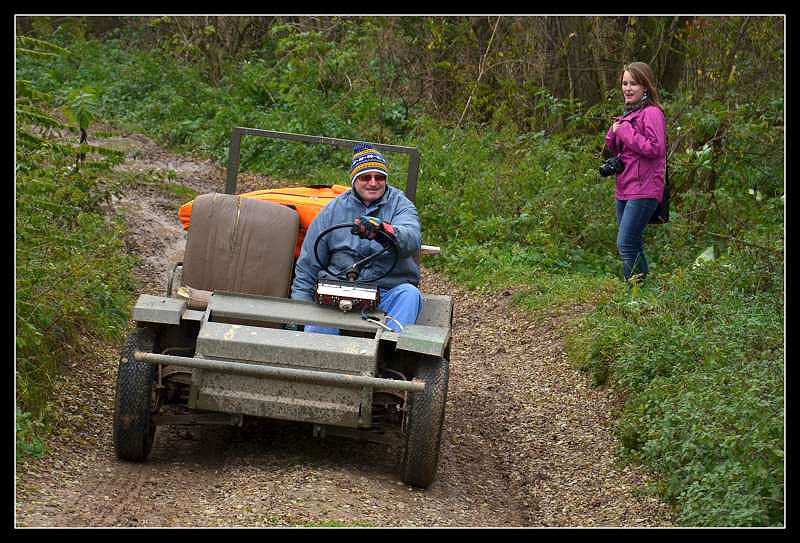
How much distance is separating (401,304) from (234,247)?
3.55 feet

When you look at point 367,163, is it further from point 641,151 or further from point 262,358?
point 641,151

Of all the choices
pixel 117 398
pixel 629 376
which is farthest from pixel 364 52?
pixel 117 398

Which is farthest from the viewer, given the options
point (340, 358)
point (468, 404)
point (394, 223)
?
point (468, 404)

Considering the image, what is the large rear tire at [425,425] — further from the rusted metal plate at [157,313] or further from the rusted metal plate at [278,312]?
the rusted metal plate at [157,313]

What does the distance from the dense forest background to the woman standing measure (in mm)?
481

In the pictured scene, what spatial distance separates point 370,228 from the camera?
5.88 metres

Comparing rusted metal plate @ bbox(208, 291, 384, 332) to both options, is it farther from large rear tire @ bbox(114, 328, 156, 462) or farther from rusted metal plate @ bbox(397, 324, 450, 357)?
large rear tire @ bbox(114, 328, 156, 462)

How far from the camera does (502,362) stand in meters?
8.40

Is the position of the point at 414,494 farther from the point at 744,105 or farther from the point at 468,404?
the point at 744,105

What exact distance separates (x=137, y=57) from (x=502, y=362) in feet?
47.0

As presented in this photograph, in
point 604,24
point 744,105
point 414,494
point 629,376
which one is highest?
point 604,24

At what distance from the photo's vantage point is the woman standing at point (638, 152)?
838cm

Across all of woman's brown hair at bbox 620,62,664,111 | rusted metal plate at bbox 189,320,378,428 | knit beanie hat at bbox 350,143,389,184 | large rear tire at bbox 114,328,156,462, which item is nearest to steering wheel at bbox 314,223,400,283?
knit beanie hat at bbox 350,143,389,184

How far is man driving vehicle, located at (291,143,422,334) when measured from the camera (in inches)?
240
